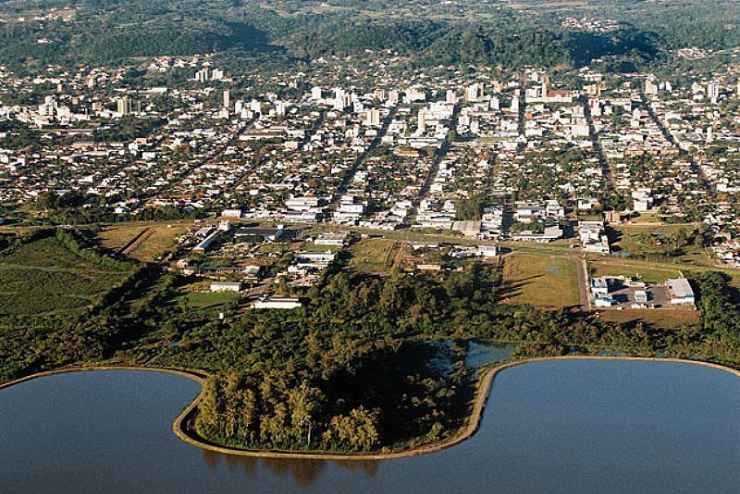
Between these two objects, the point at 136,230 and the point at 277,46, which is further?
the point at 277,46

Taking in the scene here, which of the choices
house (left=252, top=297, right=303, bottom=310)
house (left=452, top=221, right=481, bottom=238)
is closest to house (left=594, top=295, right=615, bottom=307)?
house (left=452, top=221, right=481, bottom=238)

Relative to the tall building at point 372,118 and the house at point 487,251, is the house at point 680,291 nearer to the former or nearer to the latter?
the house at point 487,251

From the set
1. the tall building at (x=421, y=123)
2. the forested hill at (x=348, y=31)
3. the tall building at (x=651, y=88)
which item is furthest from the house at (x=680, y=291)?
the forested hill at (x=348, y=31)

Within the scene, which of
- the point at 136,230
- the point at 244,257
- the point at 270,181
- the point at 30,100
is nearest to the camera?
the point at 244,257

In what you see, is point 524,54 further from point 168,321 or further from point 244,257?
point 168,321

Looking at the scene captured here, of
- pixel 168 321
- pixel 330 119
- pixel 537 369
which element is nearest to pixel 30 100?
pixel 330 119

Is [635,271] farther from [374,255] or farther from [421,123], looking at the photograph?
[421,123]

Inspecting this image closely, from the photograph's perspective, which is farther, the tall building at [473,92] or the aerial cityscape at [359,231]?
the tall building at [473,92]

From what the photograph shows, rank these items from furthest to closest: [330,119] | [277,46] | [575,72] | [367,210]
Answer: [277,46], [575,72], [330,119], [367,210]
